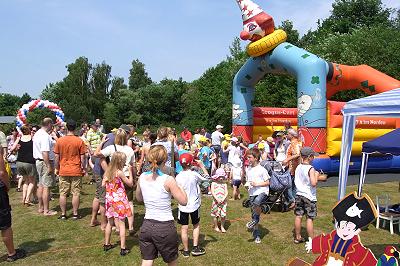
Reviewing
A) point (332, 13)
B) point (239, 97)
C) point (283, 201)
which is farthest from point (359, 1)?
point (283, 201)

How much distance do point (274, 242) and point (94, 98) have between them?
152 ft

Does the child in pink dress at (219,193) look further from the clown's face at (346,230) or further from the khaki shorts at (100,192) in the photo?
the clown's face at (346,230)

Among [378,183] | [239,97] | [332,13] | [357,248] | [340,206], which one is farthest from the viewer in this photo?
[332,13]

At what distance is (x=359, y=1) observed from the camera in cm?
3341

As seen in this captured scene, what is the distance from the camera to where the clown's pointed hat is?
1226 cm

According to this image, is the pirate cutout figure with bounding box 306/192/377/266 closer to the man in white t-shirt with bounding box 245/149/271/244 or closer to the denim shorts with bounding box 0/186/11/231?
the man in white t-shirt with bounding box 245/149/271/244

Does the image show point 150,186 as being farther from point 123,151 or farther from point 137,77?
point 137,77

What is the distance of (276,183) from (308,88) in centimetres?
470

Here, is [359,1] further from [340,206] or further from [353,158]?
[340,206]

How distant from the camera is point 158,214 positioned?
358cm

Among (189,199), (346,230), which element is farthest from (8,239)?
(346,230)

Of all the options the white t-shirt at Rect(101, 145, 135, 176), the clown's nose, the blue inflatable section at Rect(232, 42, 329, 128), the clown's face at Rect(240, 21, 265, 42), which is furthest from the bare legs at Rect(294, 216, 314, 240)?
the clown's nose

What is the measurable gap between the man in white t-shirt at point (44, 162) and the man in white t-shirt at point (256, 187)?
153 inches

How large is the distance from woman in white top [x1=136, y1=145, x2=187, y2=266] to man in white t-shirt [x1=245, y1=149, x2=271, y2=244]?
2.44 meters
